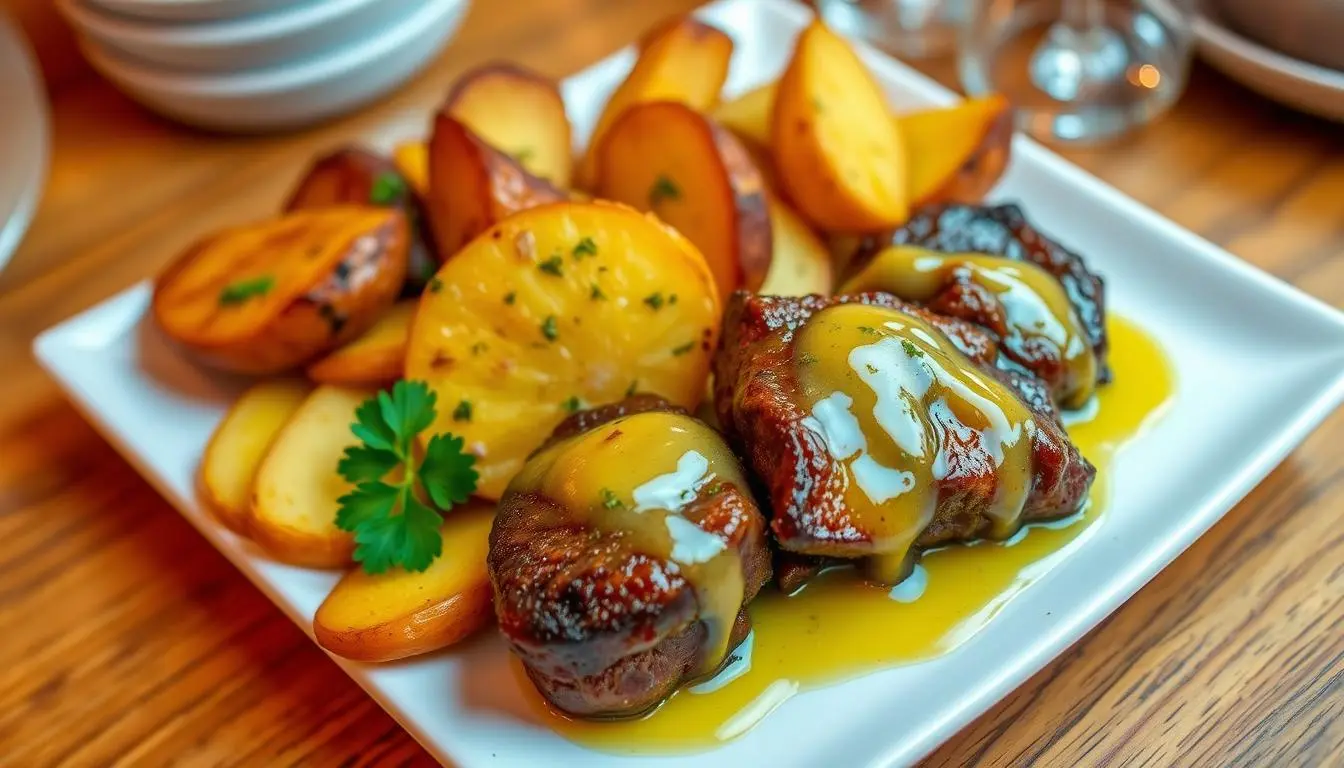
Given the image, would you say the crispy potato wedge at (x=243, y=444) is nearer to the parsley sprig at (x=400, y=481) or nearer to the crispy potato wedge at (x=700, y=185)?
the parsley sprig at (x=400, y=481)

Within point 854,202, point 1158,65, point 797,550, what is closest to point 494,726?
point 797,550

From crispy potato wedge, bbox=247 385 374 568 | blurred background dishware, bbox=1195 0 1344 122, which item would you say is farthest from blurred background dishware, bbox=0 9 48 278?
blurred background dishware, bbox=1195 0 1344 122

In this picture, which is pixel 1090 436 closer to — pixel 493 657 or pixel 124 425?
pixel 493 657

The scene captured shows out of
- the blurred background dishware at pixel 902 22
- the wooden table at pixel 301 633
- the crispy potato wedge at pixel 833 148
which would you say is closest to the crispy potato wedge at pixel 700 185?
the crispy potato wedge at pixel 833 148

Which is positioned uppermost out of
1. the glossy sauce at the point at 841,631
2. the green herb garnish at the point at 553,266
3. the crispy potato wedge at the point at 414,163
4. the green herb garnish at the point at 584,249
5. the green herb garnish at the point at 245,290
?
the green herb garnish at the point at 584,249

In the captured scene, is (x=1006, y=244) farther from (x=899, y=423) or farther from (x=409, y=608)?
(x=409, y=608)

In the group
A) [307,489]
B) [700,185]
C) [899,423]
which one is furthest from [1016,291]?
[307,489]

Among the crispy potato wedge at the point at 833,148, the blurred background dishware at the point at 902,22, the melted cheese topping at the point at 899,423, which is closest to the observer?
the melted cheese topping at the point at 899,423
